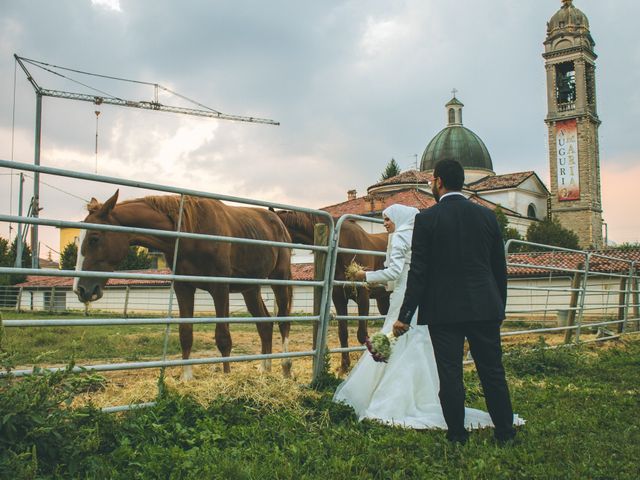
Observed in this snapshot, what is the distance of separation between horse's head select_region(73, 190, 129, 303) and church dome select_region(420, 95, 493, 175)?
56.0m

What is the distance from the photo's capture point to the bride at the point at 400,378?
4334 mm

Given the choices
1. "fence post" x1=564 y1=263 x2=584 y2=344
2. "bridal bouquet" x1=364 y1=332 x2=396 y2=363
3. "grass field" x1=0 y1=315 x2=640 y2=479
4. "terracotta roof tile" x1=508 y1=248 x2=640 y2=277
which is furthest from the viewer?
"terracotta roof tile" x1=508 y1=248 x2=640 y2=277

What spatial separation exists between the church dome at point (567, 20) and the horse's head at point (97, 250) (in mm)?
65026

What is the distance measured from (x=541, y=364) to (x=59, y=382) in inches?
223

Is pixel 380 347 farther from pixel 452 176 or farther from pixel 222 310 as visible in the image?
pixel 222 310

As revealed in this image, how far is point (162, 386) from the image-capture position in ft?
13.6

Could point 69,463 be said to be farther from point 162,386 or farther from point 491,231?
point 491,231

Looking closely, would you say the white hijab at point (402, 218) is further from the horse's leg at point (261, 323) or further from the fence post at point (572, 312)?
the fence post at point (572, 312)

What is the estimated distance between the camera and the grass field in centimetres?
303

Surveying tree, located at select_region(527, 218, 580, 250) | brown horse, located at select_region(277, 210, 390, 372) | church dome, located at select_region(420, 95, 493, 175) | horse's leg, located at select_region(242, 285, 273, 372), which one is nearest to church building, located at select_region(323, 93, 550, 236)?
church dome, located at select_region(420, 95, 493, 175)

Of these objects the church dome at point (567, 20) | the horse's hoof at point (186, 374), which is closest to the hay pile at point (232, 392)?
the horse's hoof at point (186, 374)

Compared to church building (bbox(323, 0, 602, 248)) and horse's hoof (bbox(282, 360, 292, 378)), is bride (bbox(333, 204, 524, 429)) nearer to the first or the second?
horse's hoof (bbox(282, 360, 292, 378))

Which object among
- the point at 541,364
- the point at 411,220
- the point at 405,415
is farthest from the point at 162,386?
the point at 541,364

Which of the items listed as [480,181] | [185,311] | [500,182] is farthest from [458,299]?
[480,181]
